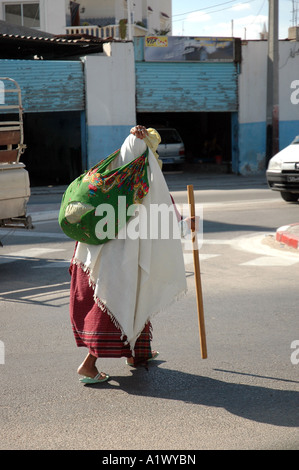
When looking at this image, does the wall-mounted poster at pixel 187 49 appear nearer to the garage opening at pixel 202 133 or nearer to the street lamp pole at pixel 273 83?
the street lamp pole at pixel 273 83

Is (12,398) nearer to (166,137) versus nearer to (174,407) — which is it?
(174,407)

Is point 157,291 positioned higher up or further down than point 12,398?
higher up

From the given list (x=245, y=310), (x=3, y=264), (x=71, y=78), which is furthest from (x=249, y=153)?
(x=245, y=310)

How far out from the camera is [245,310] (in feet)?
21.4

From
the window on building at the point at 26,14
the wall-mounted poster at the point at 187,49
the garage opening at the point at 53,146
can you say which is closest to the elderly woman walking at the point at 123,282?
the wall-mounted poster at the point at 187,49

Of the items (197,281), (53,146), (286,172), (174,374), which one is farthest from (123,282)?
(53,146)

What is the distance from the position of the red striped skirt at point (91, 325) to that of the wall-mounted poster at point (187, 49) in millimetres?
20241

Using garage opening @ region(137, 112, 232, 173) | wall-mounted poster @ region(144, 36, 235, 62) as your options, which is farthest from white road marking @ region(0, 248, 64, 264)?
garage opening @ region(137, 112, 232, 173)

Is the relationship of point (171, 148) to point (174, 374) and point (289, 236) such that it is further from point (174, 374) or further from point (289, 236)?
point (174, 374)

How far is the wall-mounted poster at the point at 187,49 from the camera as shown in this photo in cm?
2381

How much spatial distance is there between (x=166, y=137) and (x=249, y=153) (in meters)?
3.30

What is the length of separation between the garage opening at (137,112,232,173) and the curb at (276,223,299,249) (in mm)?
17099

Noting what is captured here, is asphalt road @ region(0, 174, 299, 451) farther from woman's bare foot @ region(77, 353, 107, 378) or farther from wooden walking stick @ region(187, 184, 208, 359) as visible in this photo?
wooden walking stick @ region(187, 184, 208, 359)

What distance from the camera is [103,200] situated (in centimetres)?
457
